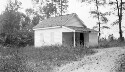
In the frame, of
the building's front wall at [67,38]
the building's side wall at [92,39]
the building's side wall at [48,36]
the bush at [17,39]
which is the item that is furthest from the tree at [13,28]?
the building's side wall at [92,39]

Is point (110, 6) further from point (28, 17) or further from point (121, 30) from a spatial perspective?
point (28, 17)

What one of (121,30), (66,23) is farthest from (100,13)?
(66,23)

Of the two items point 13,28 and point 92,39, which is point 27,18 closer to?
point 13,28

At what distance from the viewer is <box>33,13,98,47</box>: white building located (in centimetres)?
2217

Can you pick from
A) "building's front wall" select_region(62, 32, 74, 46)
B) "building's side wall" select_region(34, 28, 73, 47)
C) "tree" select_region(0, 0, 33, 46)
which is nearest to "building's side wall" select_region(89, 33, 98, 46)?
"building's front wall" select_region(62, 32, 74, 46)

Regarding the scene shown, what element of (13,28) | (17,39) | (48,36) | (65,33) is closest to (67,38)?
(65,33)

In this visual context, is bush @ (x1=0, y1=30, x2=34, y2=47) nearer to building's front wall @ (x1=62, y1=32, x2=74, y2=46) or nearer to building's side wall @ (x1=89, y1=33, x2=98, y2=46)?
building's front wall @ (x1=62, y1=32, x2=74, y2=46)

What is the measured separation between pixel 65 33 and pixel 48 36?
2.74 meters

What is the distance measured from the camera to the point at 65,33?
22.7m

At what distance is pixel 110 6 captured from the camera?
2947 centimetres

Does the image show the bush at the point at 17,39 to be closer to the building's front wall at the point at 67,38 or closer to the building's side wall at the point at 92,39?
the building's front wall at the point at 67,38

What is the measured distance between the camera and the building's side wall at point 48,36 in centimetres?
2233

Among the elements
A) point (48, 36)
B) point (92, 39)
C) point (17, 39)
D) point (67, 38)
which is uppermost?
point (48, 36)

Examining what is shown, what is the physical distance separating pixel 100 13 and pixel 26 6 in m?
27.8
